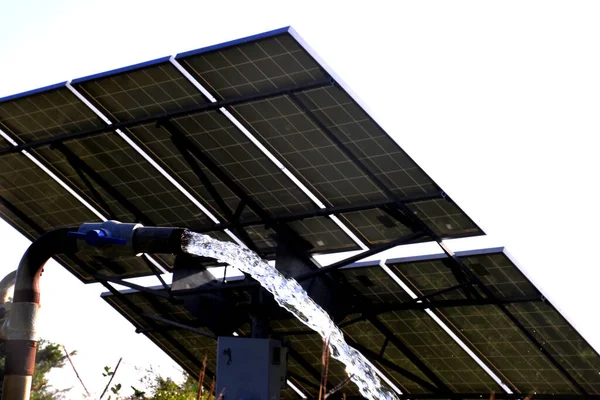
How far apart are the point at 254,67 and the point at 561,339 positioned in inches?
243

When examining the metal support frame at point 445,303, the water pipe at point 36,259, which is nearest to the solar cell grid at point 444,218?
the metal support frame at point 445,303

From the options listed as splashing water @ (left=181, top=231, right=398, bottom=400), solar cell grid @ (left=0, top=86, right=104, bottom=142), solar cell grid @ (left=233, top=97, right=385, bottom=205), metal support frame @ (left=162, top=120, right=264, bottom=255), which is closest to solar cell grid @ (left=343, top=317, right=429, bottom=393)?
splashing water @ (left=181, top=231, right=398, bottom=400)

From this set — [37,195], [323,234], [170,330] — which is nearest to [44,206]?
[37,195]

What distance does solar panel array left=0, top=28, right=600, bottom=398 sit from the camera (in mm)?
11633

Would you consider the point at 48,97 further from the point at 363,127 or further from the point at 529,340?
the point at 529,340

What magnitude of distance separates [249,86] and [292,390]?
754cm

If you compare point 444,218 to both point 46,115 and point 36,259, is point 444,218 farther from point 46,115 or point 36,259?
point 36,259

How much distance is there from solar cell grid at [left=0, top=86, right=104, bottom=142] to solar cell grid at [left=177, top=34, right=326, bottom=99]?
2.11 m

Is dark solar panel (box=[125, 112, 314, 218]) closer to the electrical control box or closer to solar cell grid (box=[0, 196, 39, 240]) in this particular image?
the electrical control box

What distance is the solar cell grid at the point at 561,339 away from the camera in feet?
43.2

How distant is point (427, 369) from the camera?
15.4m

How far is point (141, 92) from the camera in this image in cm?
1228

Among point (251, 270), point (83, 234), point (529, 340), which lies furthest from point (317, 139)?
point (83, 234)

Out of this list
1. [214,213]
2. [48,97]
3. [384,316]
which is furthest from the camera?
[384,316]
